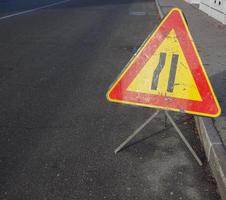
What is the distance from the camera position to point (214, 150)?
403 cm

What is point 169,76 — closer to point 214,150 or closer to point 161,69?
point 161,69

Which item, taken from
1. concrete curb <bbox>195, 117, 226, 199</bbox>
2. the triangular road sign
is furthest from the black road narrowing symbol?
concrete curb <bbox>195, 117, 226, 199</bbox>

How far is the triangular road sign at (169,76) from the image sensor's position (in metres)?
3.96

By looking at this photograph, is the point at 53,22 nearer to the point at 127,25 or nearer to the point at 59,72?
the point at 127,25

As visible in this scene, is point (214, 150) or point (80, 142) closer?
point (214, 150)

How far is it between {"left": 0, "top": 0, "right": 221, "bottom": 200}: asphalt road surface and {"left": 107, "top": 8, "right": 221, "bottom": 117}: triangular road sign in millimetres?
683

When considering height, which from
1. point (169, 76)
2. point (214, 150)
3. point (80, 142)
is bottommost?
point (80, 142)

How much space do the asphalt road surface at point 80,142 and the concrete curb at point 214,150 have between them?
11 centimetres

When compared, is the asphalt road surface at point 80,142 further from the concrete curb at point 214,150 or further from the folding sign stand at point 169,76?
the folding sign stand at point 169,76

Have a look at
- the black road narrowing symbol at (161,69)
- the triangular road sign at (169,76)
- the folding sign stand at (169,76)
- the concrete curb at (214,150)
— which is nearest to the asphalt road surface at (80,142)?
the concrete curb at (214,150)

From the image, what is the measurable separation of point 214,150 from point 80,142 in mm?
1664

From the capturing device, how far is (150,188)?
12.3 ft

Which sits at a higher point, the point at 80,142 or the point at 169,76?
the point at 169,76

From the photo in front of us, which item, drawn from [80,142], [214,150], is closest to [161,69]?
[214,150]
